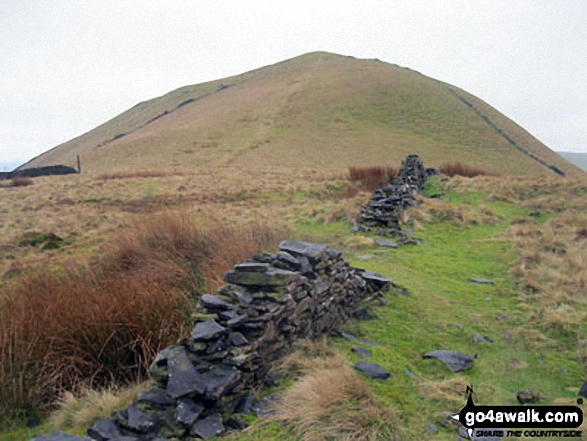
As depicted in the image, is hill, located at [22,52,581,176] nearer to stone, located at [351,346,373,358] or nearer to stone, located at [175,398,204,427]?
stone, located at [351,346,373,358]

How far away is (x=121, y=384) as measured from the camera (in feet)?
16.1

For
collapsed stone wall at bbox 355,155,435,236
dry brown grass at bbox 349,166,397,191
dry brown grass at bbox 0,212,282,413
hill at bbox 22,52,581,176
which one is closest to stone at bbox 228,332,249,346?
dry brown grass at bbox 0,212,282,413

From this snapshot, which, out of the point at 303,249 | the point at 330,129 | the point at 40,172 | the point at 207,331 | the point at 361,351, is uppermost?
the point at 330,129

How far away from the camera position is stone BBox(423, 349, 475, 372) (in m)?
5.34

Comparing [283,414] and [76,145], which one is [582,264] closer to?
[283,414]

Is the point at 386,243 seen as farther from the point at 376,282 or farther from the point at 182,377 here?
the point at 182,377

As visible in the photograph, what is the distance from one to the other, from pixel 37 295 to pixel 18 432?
92.4 inches

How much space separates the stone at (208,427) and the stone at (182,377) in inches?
10.2

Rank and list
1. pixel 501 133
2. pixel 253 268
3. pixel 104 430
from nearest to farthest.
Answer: pixel 104 430 → pixel 253 268 → pixel 501 133

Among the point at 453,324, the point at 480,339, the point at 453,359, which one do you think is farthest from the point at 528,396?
the point at 453,324

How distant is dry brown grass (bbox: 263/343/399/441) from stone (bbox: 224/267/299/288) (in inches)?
44.6

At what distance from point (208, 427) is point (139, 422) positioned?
0.59 meters

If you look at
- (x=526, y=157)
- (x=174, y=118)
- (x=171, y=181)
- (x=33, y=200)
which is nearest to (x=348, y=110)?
(x=526, y=157)

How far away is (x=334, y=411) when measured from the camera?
12.9ft
